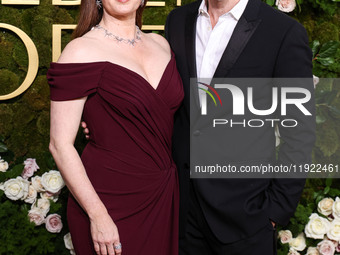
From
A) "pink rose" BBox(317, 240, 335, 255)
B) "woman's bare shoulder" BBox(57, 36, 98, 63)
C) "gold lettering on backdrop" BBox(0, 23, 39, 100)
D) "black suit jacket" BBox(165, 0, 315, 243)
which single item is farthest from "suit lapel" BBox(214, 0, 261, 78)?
"pink rose" BBox(317, 240, 335, 255)

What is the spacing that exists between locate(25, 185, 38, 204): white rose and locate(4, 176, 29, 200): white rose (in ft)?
0.14

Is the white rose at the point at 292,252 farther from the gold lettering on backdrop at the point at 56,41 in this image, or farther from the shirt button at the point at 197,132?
the gold lettering on backdrop at the point at 56,41

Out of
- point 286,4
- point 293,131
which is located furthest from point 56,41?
point 293,131

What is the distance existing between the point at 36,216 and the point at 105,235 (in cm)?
127

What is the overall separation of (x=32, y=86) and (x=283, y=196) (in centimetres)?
181

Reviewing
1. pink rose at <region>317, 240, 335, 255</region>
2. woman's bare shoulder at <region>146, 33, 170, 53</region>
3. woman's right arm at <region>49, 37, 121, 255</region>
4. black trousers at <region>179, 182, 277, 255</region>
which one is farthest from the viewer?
pink rose at <region>317, 240, 335, 255</region>

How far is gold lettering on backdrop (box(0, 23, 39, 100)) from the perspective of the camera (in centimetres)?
299

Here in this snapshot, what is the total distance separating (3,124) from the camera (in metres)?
3.07

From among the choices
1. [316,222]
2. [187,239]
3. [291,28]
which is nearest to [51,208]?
[187,239]

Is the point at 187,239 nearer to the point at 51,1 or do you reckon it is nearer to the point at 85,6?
the point at 85,6

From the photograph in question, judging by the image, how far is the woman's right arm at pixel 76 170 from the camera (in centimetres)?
175

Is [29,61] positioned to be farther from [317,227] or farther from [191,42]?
[317,227]

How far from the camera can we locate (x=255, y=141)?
1.97 meters

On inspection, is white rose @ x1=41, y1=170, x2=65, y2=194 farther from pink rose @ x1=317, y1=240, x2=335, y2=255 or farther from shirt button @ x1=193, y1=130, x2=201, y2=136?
pink rose @ x1=317, y1=240, x2=335, y2=255
